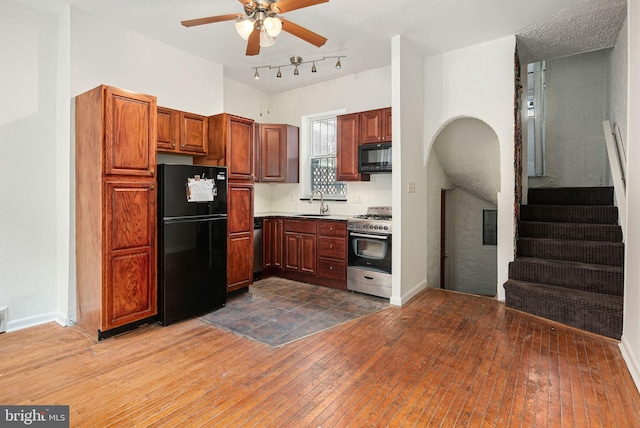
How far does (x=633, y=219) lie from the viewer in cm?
251

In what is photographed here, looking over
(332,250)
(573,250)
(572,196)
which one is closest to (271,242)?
(332,250)

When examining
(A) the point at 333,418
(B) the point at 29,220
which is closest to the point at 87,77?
(B) the point at 29,220

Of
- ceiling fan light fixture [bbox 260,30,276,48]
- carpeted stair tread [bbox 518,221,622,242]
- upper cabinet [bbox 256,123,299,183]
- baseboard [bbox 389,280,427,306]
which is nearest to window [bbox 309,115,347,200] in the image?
upper cabinet [bbox 256,123,299,183]

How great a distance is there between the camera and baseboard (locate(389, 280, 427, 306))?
387cm

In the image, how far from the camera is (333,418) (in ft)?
6.31

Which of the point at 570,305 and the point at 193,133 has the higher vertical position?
the point at 193,133

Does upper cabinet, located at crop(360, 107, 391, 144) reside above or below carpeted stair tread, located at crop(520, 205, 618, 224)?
above

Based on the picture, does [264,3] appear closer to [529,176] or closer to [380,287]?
[380,287]

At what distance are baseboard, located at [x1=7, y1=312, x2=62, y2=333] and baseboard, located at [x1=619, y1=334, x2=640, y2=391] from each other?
464cm

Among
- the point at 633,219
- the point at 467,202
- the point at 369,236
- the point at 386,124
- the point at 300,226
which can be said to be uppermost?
the point at 386,124

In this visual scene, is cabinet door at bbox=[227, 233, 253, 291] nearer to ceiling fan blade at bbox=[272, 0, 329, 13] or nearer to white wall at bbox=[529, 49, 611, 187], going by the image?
ceiling fan blade at bbox=[272, 0, 329, 13]

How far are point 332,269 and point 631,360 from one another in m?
2.97

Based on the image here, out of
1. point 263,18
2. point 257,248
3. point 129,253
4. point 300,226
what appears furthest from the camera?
point 257,248

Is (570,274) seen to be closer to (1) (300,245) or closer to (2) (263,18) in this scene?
(1) (300,245)
